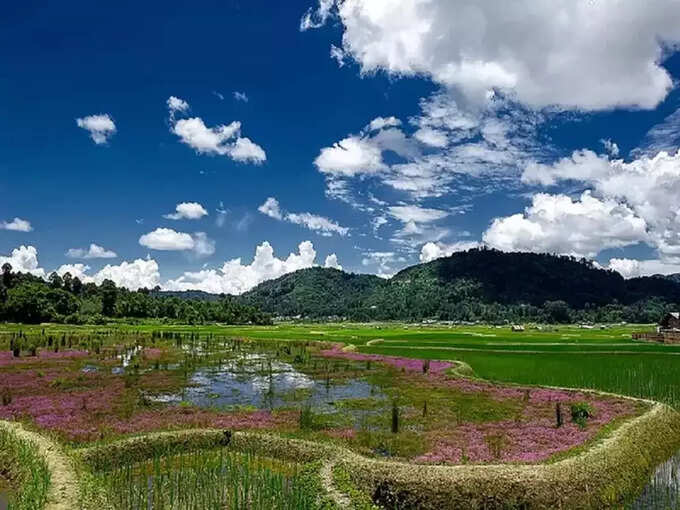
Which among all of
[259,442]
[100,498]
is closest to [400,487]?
[259,442]

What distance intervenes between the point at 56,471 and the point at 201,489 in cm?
420

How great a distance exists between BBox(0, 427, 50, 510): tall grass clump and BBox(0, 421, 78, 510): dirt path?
A: 0.15 m

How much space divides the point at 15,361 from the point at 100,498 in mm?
39720

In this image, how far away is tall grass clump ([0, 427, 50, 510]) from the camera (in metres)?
11.9

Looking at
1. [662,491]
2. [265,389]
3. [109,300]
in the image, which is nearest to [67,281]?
[109,300]

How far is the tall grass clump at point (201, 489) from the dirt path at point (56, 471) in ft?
3.34

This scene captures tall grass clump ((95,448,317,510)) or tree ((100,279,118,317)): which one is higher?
tree ((100,279,118,317))

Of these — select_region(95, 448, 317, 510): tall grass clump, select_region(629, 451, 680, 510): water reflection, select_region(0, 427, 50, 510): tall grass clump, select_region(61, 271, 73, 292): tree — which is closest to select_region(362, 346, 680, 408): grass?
select_region(629, 451, 680, 510): water reflection

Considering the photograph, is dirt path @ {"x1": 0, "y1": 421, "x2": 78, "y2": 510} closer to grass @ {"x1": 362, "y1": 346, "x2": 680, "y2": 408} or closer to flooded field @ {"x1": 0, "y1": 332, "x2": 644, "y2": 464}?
flooded field @ {"x1": 0, "y1": 332, "x2": 644, "y2": 464}

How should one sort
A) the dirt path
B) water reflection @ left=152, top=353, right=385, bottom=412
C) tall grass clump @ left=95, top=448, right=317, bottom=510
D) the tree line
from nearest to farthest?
1. the dirt path
2. tall grass clump @ left=95, top=448, right=317, bottom=510
3. water reflection @ left=152, top=353, right=385, bottom=412
4. the tree line

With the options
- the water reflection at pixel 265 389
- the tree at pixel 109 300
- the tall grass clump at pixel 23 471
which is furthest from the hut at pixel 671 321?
the tree at pixel 109 300

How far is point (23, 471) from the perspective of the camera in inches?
596

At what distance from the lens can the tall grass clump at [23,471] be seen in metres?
11.9

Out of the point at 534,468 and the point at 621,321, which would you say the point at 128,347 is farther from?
the point at 621,321
